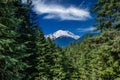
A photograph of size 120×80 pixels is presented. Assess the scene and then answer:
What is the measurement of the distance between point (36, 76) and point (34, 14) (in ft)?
26.7

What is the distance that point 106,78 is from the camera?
26078 mm

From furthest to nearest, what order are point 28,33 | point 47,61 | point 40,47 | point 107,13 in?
point 47,61
point 40,47
point 28,33
point 107,13

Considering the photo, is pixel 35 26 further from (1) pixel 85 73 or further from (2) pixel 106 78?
(1) pixel 85 73

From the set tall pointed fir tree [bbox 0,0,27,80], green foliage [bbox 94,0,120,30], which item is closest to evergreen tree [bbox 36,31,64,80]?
green foliage [bbox 94,0,120,30]

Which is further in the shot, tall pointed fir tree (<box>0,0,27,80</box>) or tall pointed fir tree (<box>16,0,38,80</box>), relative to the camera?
tall pointed fir tree (<box>16,0,38,80</box>)

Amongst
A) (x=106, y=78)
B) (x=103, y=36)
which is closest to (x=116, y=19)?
(x=103, y=36)

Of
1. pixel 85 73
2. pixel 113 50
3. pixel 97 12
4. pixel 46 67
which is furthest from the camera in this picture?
pixel 85 73

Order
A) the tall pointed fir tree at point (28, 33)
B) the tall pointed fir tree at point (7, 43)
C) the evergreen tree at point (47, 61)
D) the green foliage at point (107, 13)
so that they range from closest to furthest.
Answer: the tall pointed fir tree at point (7, 43)
the green foliage at point (107, 13)
the tall pointed fir tree at point (28, 33)
the evergreen tree at point (47, 61)

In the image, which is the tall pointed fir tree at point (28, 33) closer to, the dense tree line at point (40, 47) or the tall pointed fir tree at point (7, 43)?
the dense tree line at point (40, 47)

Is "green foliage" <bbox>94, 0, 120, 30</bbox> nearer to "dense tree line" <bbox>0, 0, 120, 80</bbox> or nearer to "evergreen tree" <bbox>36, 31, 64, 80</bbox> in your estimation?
"dense tree line" <bbox>0, 0, 120, 80</bbox>

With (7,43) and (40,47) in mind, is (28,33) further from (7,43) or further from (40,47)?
(7,43)

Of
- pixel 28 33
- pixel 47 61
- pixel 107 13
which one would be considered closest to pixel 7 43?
pixel 107 13

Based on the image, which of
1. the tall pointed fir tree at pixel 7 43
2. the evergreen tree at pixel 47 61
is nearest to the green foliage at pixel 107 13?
the tall pointed fir tree at pixel 7 43

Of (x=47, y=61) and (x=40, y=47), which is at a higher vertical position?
(x=40, y=47)
